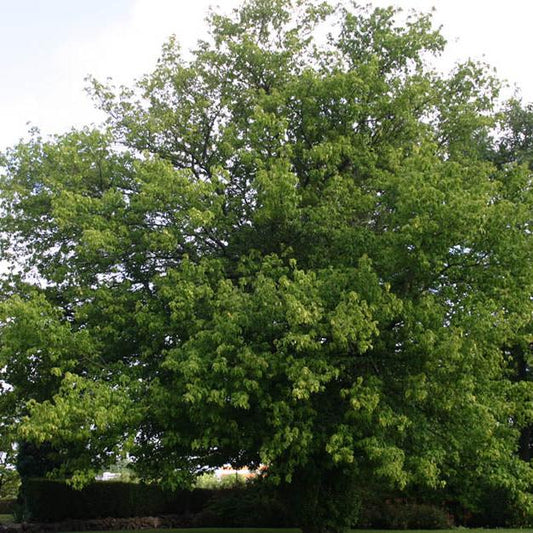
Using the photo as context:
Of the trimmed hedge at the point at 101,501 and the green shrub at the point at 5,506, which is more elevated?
the trimmed hedge at the point at 101,501

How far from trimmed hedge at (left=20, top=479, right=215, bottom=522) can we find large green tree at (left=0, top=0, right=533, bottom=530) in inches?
271

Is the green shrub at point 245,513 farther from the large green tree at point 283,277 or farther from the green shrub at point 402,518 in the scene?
the large green tree at point 283,277

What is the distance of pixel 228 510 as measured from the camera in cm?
2567

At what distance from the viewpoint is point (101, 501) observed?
24.1m

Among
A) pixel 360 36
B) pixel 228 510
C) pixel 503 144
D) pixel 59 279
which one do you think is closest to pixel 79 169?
pixel 59 279

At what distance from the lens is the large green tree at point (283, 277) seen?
13117mm

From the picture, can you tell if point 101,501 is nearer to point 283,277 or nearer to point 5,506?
point 5,506

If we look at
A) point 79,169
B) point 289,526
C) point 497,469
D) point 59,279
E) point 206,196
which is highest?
point 79,169

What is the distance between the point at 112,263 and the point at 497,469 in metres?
10.4

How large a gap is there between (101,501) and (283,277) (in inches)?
606

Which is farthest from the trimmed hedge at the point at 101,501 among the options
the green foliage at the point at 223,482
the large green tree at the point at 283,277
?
the large green tree at the point at 283,277

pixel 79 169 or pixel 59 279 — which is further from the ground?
pixel 79 169

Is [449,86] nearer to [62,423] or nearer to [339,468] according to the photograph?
[339,468]

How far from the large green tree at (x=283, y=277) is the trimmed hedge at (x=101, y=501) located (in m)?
6.87
